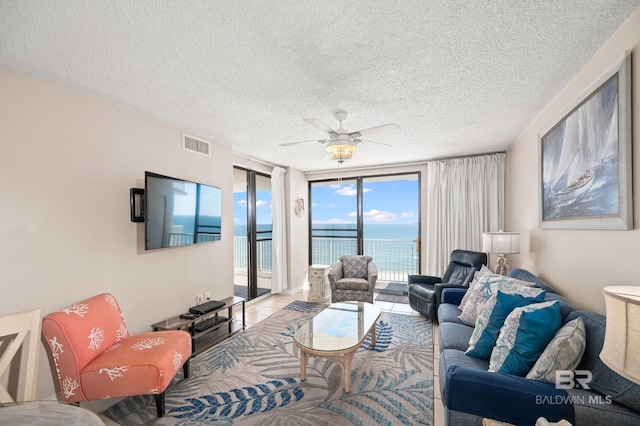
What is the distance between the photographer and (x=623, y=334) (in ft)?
2.93

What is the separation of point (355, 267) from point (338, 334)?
2.32 m

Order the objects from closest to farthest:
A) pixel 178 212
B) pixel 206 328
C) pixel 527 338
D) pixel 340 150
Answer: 1. pixel 527 338
2. pixel 340 150
3. pixel 178 212
4. pixel 206 328

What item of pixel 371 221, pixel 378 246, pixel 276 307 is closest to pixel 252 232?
pixel 276 307

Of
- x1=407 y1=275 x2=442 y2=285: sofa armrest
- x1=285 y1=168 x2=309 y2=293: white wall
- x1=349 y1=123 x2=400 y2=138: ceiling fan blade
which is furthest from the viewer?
x1=285 y1=168 x2=309 y2=293: white wall

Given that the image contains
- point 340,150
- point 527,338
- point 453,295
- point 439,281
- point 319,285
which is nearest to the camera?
point 527,338

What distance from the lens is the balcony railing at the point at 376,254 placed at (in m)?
5.45

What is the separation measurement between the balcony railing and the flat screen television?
196 cm

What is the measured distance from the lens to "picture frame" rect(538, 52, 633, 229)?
→ 150cm

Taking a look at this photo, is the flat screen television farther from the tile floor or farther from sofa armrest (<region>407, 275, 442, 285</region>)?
sofa armrest (<region>407, 275, 442, 285</region>)

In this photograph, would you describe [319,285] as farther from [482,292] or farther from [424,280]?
[482,292]

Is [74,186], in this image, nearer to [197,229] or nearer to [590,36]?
[197,229]

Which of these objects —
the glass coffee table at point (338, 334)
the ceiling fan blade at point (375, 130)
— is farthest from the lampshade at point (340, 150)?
the glass coffee table at point (338, 334)

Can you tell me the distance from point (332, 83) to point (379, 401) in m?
2.62
